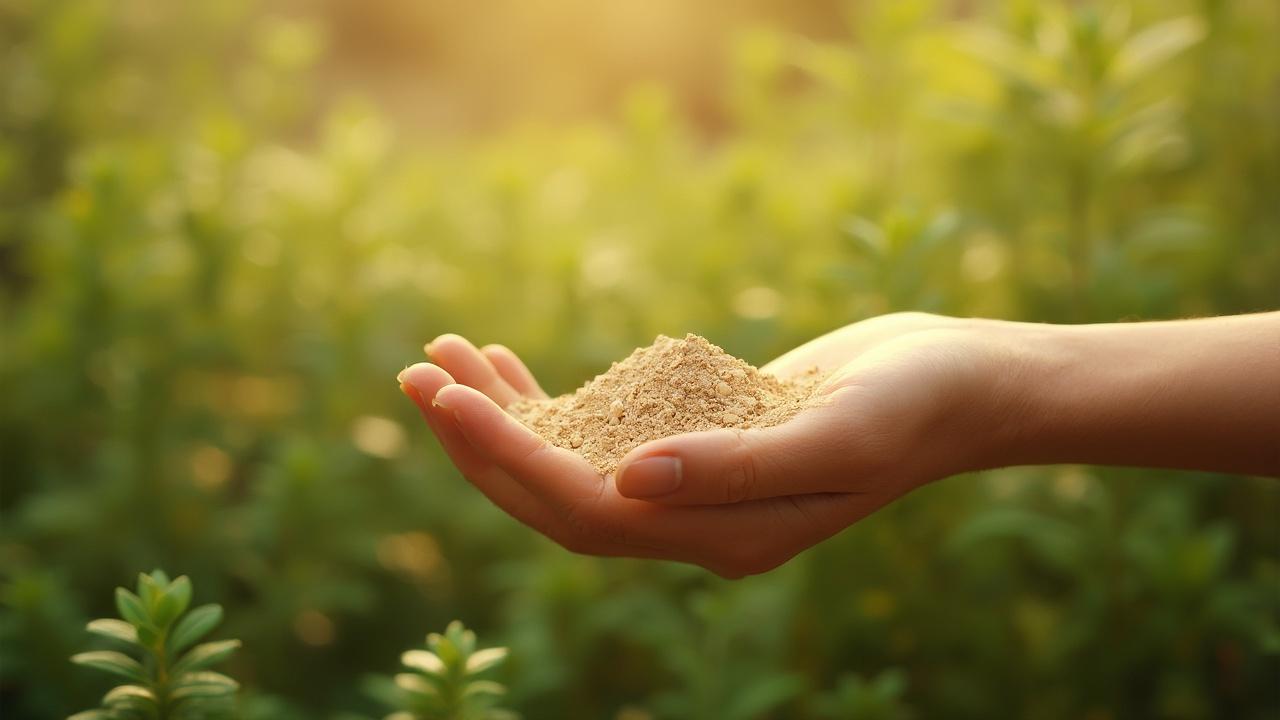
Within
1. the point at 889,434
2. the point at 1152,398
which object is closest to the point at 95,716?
the point at 889,434

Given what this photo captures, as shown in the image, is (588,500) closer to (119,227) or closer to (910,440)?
(910,440)

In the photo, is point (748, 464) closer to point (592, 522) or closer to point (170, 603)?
point (592, 522)

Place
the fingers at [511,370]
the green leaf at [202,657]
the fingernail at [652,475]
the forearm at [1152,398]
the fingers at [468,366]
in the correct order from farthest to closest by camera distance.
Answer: the fingers at [511,370]
the fingers at [468,366]
the forearm at [1152,398]
the green leaf at [202,657]
the fingernail at [652,475]

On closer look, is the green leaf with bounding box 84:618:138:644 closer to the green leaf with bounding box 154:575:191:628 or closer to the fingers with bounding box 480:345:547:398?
the green leaf with bounding box 154:575:191:628

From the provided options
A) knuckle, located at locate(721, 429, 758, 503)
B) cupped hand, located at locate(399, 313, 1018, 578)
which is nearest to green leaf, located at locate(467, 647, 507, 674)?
cupped hand, located at locate(399, 313, 1018, 578)

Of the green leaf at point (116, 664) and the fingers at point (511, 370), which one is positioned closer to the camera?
the green leaf at point (116, 664)

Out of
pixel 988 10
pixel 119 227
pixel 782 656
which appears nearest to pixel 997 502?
pixel 782 656

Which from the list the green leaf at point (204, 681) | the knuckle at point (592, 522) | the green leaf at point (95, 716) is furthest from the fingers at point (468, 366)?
the green leaf at point (95, 716)

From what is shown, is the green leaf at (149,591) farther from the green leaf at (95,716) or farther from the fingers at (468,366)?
the fingers at (468,366)
